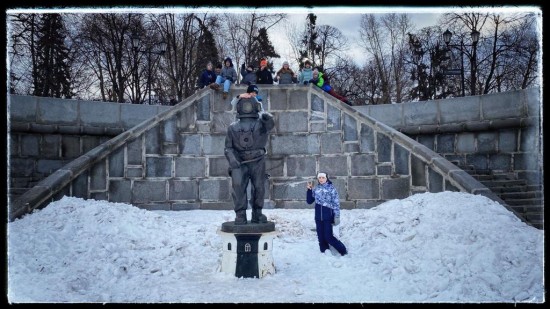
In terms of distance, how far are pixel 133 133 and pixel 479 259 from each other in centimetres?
754

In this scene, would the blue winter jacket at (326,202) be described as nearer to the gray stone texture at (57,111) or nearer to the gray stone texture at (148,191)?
the gray stone texture at (148,191)

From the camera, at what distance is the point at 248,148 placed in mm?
6008

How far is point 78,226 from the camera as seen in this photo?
6676mm

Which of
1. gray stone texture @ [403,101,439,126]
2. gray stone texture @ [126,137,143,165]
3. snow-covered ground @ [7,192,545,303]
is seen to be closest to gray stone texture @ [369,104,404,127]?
gray stone texture @ [403,101,439,126]

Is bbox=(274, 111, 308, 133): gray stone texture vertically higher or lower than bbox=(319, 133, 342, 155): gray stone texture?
higher

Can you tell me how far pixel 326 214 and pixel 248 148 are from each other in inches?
66.6

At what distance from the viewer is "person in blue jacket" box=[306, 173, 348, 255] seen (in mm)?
6469

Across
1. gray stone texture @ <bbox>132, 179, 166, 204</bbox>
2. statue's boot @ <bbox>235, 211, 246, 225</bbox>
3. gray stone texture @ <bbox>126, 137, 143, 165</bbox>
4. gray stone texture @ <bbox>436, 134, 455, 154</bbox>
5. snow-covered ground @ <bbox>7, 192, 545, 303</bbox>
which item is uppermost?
gray stone texture @ <bbox>436, 134, 455, 154</bbox>

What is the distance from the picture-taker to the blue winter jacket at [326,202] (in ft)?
21.3

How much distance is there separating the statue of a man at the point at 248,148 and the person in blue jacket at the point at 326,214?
3.04 feet

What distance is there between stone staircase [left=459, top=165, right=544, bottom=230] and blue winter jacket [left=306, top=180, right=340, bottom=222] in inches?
151

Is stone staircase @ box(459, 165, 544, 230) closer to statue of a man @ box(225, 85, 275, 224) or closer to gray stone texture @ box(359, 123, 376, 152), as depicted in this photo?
gray stone texture @ box(359, 123, 376, 152)

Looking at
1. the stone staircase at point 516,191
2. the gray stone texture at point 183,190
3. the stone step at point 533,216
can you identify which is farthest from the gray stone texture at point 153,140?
the stone step at point 533,216

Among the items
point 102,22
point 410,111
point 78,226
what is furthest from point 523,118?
point 102,22
